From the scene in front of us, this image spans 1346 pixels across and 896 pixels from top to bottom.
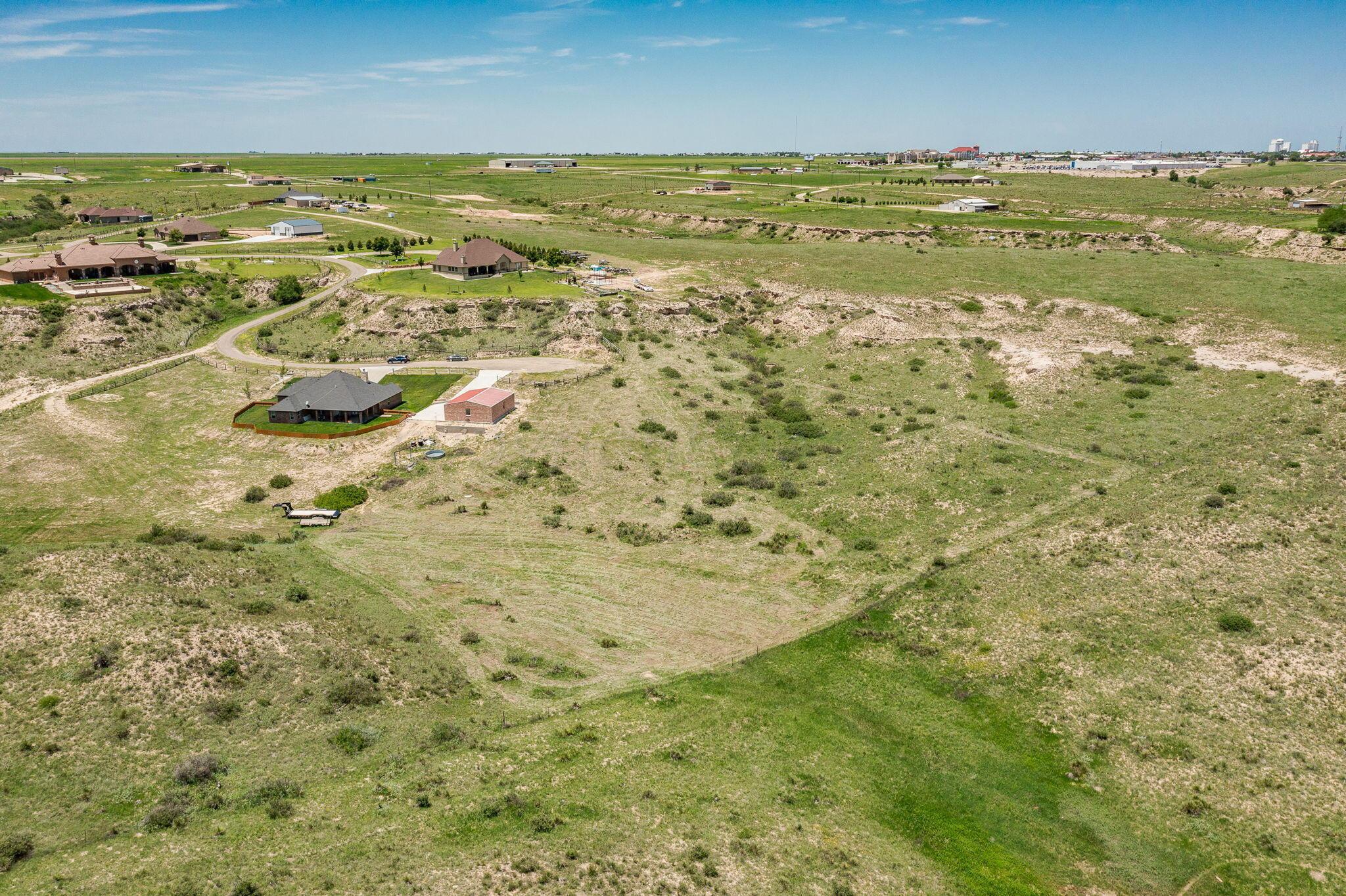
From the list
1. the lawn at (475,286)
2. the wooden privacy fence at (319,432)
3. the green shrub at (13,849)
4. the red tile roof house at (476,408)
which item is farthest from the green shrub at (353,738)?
the lawn at (475,286)

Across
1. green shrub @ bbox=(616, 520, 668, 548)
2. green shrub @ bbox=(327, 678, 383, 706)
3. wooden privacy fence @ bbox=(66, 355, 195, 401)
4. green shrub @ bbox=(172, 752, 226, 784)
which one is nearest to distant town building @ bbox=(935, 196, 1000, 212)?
green shrub @ bbox=(616, 520, 668, 548)

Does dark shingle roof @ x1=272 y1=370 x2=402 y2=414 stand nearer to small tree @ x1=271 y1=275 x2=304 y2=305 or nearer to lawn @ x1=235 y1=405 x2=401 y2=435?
lawn @ x1=235 y1=405 x2=401 y2=435

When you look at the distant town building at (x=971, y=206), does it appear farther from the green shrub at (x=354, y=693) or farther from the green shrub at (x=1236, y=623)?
the green shrub at (x=354, y=693)

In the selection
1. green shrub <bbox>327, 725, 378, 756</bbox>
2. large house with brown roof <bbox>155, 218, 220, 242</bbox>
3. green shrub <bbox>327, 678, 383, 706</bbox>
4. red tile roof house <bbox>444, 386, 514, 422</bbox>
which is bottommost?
green shrub <bbox>327, 725, 378, 756</bbox>

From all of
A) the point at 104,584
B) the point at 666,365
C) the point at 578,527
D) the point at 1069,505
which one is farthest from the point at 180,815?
the point at 666,365

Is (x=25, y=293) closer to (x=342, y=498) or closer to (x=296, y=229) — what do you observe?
(x=296, y=229)

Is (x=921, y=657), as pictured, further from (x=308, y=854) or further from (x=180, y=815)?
(x=180, y=815)

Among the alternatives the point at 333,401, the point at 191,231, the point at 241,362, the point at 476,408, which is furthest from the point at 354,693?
the point at 191,231
